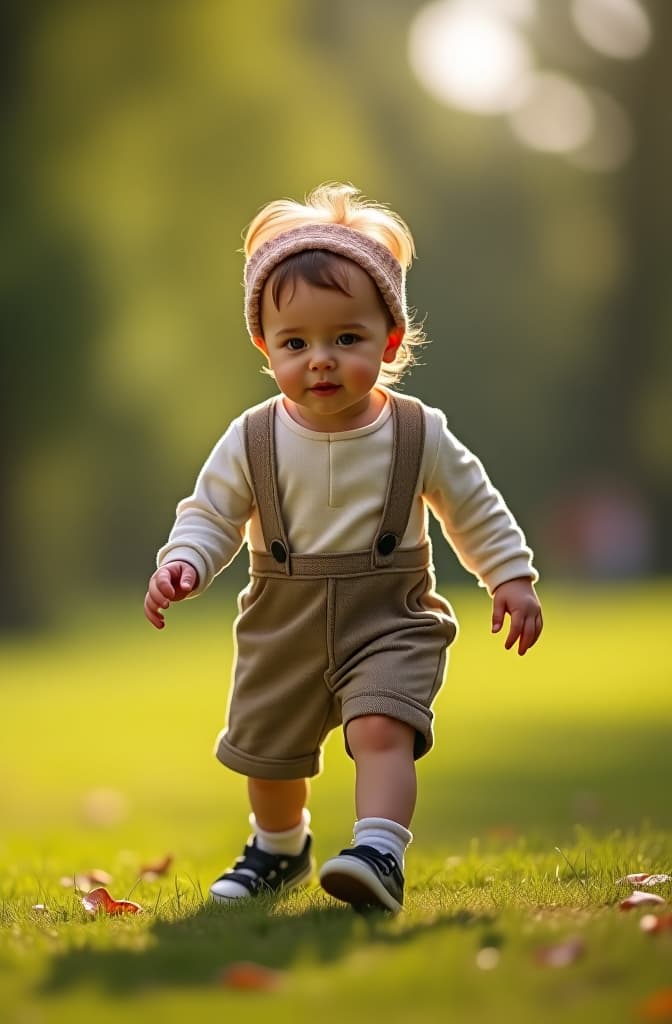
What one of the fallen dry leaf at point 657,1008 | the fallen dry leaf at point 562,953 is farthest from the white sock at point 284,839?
the fallen dry leaf at point 657,1008

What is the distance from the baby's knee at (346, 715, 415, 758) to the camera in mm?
3422

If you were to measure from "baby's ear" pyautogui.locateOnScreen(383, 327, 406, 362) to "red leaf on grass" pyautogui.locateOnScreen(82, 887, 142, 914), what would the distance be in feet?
4.88

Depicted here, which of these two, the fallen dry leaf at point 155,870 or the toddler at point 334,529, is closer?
the toddler at point 334,529

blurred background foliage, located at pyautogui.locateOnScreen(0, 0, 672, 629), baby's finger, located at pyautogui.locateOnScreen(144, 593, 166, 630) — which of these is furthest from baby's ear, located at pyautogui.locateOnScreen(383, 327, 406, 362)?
blurred background foliage, located at pyautogui.locateOnScreen(0, 0, 672, 629)

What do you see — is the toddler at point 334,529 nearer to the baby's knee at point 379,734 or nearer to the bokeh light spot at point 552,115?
the baby's knee at point 379,734

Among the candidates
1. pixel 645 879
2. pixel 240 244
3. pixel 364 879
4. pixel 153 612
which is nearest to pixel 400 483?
pixel 153 612

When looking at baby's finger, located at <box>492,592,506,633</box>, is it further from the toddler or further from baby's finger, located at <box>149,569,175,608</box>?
baby's finger, located at <box>149,569,175,608</box>

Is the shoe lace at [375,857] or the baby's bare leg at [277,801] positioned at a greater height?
the baby's bare leg at [277,801]

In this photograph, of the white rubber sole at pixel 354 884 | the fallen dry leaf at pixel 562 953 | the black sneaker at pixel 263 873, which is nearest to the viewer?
the fallen dry leaf at pixel 562 953

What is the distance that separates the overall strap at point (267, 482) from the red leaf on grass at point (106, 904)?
88cm

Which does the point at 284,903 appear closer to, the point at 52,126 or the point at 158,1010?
the point at 158,1010

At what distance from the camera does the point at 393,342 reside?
12.3ft

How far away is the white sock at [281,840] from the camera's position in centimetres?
392

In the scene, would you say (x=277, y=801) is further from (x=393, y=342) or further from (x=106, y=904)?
(x=393, y=342)
